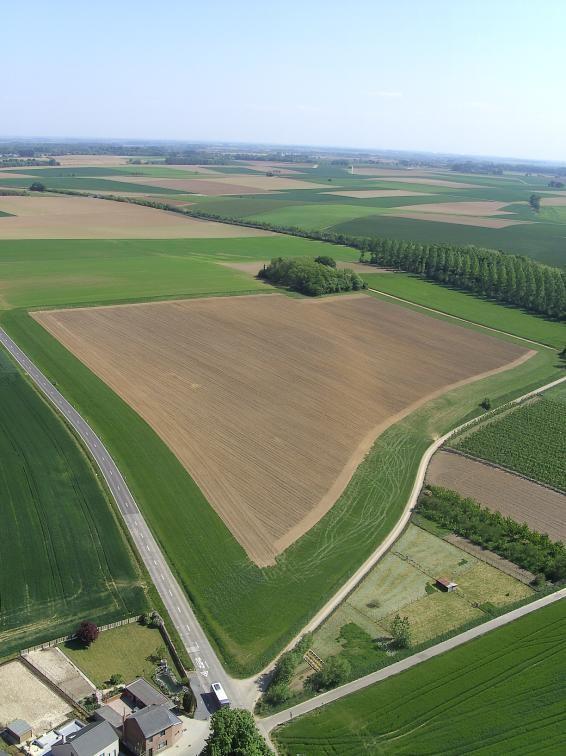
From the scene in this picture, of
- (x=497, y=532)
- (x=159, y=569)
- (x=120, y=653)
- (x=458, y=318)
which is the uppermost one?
(x=458, y=318)

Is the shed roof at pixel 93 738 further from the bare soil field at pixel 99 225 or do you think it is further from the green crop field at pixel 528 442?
the bare soil field at pixel 99 225

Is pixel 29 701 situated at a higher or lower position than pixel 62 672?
lower

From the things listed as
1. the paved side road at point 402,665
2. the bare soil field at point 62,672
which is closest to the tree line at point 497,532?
the paved side road at point 402,665

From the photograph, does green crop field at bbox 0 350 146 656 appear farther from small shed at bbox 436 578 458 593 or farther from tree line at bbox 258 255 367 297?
tree line at bbox 258 255 367 297

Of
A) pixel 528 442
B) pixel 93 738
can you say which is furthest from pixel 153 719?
pixel 528 442

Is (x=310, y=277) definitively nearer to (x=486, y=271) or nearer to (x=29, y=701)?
(x=486, y=271)
